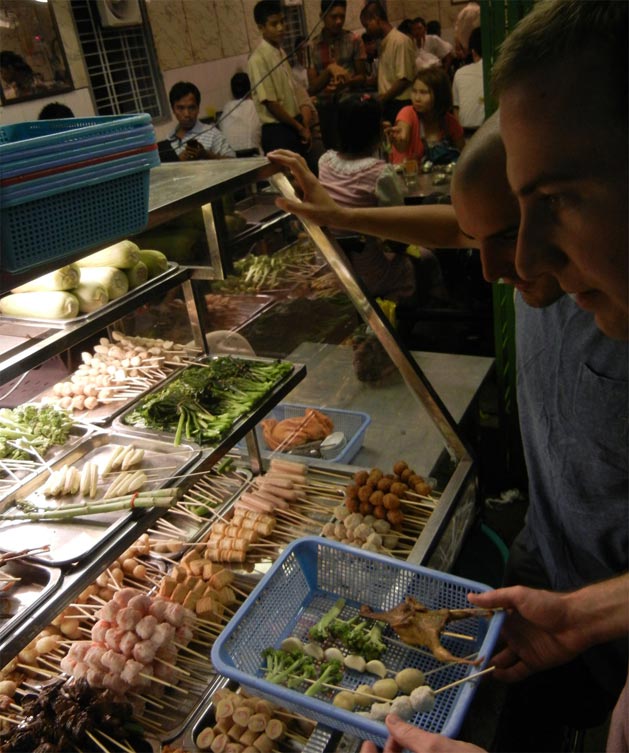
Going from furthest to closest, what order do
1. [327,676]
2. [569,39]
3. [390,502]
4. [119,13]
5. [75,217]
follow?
1. [119,13]
2. [390,502]
3. [327,676]
4. [75,217]
5. [569,39]

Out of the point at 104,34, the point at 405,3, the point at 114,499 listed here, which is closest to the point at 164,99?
the point at 104,34

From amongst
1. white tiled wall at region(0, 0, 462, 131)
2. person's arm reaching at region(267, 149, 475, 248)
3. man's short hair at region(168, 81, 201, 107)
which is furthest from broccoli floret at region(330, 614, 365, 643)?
man's short hair at region(168, 81, 201, 107)

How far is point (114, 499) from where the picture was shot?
2359 millimetres

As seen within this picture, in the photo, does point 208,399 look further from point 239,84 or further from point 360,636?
point 239,84

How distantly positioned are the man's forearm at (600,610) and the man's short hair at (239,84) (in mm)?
9508

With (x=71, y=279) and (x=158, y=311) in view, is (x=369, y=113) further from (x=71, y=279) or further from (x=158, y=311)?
(x=71, y=279)

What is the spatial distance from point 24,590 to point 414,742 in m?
1.29

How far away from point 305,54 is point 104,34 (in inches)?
182

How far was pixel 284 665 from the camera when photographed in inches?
90.9

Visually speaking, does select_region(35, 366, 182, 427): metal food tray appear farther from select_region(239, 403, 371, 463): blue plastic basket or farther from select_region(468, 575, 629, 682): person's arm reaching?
select_region(468, 575, 629, 682): person's arm reaching

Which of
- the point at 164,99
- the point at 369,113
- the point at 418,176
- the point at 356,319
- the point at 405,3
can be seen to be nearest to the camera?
the point at 356,319

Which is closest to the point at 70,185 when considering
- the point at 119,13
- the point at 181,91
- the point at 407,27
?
the point at 181,91

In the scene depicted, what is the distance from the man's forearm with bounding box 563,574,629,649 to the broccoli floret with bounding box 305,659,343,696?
82 centimetres

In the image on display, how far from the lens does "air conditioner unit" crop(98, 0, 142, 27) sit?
796 centimetres
